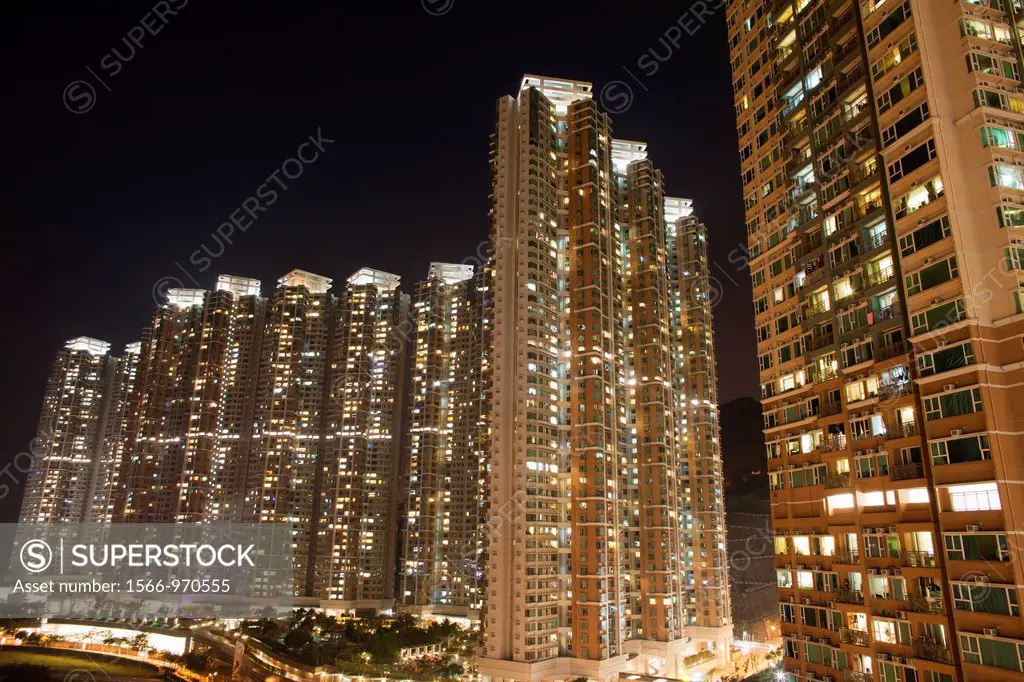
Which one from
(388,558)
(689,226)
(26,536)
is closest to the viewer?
(689,226)

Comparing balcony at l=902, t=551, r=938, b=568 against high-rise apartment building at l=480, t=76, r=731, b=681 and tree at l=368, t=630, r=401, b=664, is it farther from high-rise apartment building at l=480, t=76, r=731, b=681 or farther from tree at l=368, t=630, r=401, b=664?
tree at l=368, t=630, r=401, b=664

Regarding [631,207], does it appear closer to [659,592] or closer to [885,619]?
[659,592]

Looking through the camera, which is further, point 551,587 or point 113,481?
point 113,481

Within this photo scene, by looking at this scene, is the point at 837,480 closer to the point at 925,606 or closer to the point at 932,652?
the point at 925,606

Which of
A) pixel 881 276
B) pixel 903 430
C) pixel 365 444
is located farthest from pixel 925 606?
pixel 365 444

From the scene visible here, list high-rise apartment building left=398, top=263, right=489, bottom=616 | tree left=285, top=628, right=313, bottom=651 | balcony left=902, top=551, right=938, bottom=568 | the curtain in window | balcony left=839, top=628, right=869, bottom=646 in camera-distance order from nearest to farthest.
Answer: the curtain in window, balcony left=902, top=551, right=938, bottom=568, balcony left=839, top=628, right=869, bottom=646, tree left=285, top=628, right=313, bottom=651, high-rise apartment building left=398, top=263, right=489, bottom=616

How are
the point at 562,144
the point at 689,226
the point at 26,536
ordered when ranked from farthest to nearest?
the point at 26,536 < the point at 689,226 < the point at 562,144

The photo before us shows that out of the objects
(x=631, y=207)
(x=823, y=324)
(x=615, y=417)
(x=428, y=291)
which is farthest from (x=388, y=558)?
(x=823, y=324)
